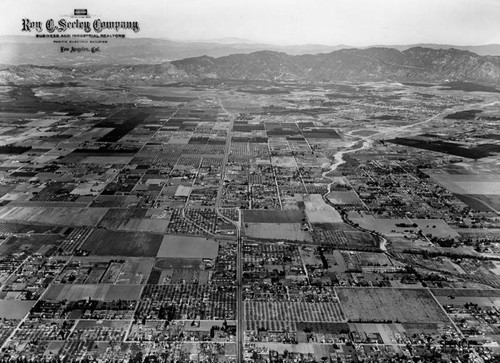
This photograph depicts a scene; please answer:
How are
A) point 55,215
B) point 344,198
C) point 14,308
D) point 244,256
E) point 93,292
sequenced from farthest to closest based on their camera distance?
1. point 344,198
2. point 55,215
3. point 244,256
4. point 93,292
5. point 14,308

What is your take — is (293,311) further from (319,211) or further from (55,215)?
(55,215)

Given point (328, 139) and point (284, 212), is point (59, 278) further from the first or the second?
point (328, 139)

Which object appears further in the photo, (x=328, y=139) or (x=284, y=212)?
(x=328, y=139)

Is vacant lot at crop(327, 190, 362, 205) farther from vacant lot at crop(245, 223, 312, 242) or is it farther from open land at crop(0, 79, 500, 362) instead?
vacant lot at crop(245, 223, 312, 242)

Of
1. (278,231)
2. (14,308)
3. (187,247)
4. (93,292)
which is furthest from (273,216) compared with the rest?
(14,308)

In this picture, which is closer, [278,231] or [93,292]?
[93,292]

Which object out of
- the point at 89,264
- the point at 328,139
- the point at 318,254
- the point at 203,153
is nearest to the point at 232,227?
the point at 318,254
